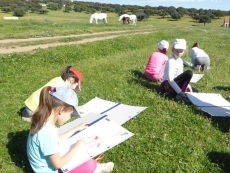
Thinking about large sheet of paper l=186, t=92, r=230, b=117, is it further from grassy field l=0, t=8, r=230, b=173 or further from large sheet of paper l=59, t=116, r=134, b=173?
large sheet of paper l=59, t=116, r=134, b=173

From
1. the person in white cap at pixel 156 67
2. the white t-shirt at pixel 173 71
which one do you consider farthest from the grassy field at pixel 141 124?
the white t-shirt at pixel 173 71

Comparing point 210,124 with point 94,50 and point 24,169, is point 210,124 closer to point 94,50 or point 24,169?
point 24,169

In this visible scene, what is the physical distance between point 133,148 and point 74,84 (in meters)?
1.58

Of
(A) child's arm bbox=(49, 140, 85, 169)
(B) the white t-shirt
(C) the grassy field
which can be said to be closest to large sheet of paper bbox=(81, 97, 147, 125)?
(C) the grassy field

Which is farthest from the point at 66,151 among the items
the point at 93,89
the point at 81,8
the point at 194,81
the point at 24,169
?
the point at 81,8

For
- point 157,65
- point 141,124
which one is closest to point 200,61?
point 157,65

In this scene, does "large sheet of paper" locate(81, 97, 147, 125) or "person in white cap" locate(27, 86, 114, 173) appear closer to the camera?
"person in white cap" locate(27, 86, 114, 173)

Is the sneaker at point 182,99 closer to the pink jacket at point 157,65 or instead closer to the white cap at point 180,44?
the white cap at point 180,44

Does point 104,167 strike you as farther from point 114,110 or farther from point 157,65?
point 157,65

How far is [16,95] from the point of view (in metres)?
8.81

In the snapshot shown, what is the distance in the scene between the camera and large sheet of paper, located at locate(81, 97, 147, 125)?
6455 mm

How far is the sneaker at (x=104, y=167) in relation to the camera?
15.6ft

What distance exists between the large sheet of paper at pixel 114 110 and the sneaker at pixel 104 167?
137cm

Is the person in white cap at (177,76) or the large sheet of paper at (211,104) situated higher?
the person in white cap at (177,76)
